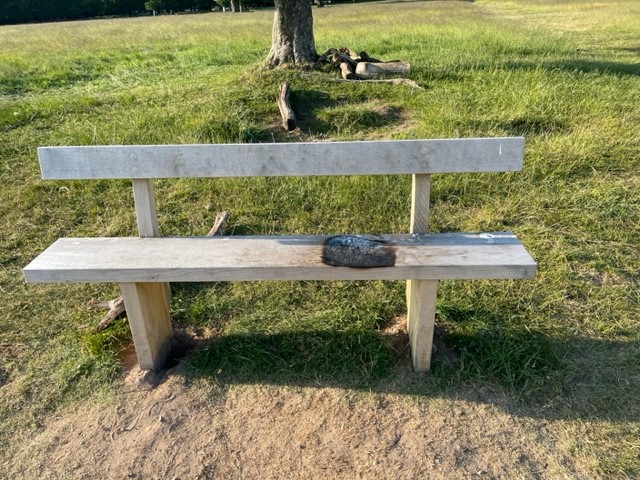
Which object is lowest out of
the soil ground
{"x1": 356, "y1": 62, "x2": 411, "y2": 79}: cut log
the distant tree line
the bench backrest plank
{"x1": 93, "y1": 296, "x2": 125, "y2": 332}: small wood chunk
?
the soil ground

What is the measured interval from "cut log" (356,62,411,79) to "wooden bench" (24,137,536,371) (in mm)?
5651

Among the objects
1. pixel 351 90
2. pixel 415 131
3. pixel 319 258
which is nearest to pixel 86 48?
pixel 351 90

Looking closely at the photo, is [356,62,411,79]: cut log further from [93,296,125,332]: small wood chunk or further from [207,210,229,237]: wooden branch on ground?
[93,296,125,332]: small wood chunk

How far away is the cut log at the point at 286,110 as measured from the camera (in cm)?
590

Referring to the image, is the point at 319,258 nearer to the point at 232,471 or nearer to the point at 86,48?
the point at 232,471

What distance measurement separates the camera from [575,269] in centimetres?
348

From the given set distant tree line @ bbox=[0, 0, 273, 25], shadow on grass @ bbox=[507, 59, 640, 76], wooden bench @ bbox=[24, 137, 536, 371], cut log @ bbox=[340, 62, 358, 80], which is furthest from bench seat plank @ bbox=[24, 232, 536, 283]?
distant tree line @ bbox=[0, 0, 273, 25]

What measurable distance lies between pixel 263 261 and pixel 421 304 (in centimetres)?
81

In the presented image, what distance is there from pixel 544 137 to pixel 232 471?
4.48 metres

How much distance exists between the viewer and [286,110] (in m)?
6.07

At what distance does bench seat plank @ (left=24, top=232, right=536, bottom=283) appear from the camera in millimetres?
2543

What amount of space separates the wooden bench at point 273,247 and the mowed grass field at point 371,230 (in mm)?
444

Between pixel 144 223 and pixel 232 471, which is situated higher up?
pixel 144 223

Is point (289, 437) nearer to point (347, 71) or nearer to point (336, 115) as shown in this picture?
→ point (336, 115)
